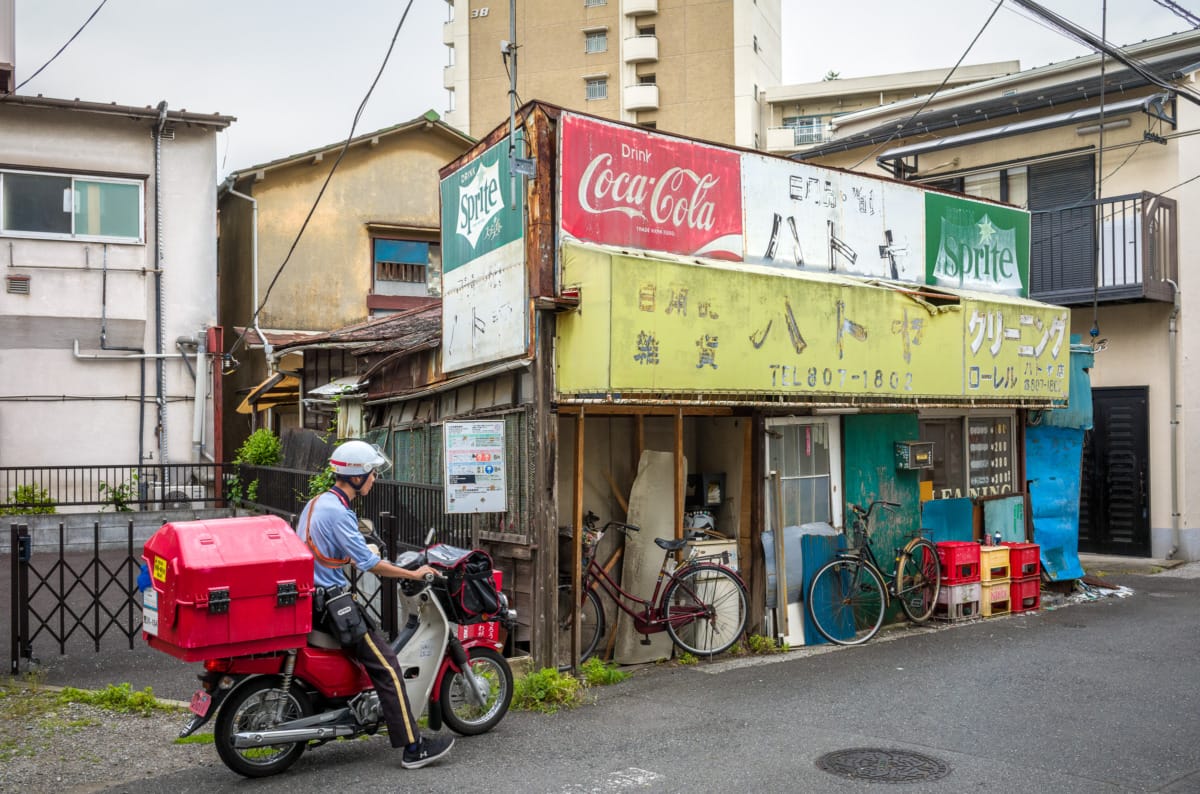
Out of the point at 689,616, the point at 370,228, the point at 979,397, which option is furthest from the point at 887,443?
the point at 370,228

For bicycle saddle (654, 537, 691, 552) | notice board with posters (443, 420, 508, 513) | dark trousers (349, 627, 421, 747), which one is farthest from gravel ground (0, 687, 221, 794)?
bicycle saddle (654, 537, 691, 552)

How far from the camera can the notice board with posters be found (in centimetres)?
934

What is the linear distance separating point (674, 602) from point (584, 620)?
0.90m

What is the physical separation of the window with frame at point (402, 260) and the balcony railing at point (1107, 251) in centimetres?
1347

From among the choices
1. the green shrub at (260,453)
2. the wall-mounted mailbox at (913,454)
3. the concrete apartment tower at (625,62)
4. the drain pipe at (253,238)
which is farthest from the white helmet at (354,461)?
the concrete apartment tower at (625,62)

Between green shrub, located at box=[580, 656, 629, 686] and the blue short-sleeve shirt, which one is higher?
the blue short-sleeve shirt

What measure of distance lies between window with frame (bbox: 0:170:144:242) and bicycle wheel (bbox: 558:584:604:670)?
1530cm

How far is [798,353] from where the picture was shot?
34.7 feet

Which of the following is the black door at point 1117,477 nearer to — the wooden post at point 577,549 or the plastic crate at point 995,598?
the plastic crate at point 995,598

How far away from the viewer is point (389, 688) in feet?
21.9

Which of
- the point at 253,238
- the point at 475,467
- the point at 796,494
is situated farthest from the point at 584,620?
the point at 253,238

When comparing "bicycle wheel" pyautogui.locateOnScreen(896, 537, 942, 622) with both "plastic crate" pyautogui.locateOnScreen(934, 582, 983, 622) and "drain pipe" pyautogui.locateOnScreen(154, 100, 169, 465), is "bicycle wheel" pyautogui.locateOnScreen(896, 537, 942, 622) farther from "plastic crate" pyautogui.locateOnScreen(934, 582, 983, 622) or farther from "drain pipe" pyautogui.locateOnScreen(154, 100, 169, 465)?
"drain pipe" pyautogui.locateOnScreen(154, 100, 169, 465)

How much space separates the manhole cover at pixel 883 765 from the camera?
Answer: 21.6ft

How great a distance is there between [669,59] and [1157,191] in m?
37.2
